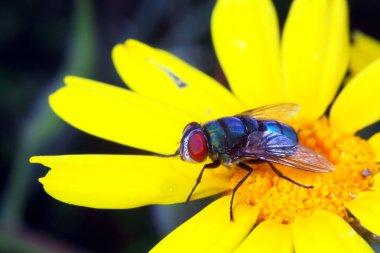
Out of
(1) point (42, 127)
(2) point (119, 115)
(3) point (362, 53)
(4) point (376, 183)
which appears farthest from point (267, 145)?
(1) point (42, 127)

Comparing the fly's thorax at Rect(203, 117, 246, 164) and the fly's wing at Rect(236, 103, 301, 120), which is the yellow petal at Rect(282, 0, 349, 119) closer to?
the fly's wing at Rect(236, 103, 301, 120)

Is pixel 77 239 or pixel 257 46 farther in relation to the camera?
pixel 77 239

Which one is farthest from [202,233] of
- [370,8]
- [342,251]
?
[370,8]

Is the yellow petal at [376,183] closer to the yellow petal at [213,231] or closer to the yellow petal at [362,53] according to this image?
the yellow petal at [213,231]

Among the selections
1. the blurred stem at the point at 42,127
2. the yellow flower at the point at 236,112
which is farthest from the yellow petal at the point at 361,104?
the blurred stem at the point at 42,127

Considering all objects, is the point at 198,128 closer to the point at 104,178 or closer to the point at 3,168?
the point at 104,178

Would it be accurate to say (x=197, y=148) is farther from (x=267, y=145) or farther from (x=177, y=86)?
(x=177, y=86)
